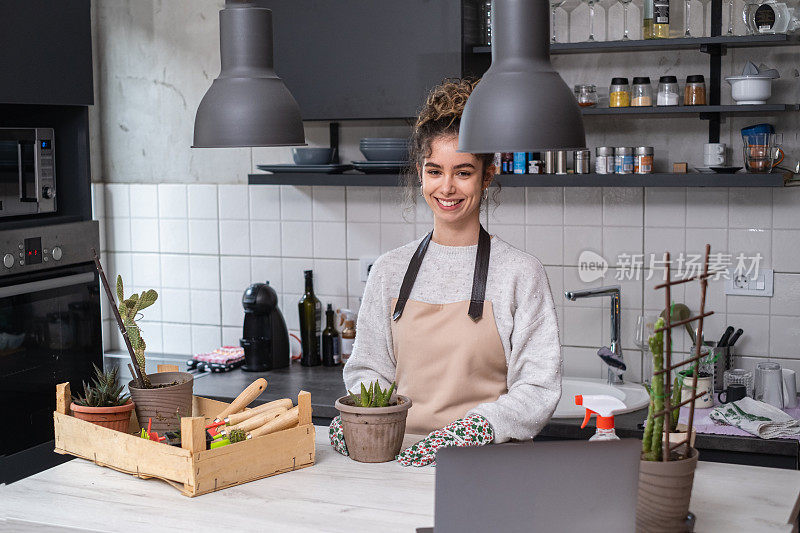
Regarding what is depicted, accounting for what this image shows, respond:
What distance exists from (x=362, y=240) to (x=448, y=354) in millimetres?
1581

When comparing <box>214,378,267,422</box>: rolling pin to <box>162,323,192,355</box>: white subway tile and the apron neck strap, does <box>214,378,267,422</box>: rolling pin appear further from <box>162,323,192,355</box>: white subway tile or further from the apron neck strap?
<box>162,323,192,355</box>: white subway tile

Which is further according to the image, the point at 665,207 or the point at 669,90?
the point at 665,207

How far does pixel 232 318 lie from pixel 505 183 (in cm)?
144

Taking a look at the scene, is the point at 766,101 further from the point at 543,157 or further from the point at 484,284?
the point at 484,284

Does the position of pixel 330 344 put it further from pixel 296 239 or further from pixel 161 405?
pixel 161 405

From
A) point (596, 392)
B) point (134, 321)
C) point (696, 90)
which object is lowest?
point (596, 392)

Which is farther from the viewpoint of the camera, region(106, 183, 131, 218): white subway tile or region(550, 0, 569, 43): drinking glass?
region(106, 183, 131, 218): white subway tile

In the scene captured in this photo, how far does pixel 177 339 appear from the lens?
423cm

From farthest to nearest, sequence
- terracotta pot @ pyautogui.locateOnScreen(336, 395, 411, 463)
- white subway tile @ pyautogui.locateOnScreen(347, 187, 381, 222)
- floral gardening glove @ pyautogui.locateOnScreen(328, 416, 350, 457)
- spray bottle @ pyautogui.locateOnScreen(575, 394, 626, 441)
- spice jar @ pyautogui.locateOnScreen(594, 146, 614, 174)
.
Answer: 1. white subway tile @ pyautogui.locateOnScreen(347, 187, 381, 222)
2. spice jar @ pyautogui.locateOnScreen(594, 146, 614, 174)
3. floral gardening glove @ pyautogui.locateOnScreen(328, 416, 350, 457)
4. terracotta pot @ pyautogui.locateOnScreen(336, 395, 411, 463)
5. spray bottle @ pyautogui.locateOnScreen(575, 394, 626, 441)

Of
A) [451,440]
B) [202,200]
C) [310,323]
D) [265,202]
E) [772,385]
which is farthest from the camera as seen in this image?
[202,200]

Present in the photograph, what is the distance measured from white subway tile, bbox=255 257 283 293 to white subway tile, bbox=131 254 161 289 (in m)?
0.49

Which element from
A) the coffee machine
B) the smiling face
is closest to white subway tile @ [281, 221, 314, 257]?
the coffee machine

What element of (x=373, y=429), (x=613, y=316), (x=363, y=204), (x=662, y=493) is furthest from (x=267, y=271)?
(x=662, y=493)

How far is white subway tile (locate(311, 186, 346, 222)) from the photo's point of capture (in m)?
3.87
